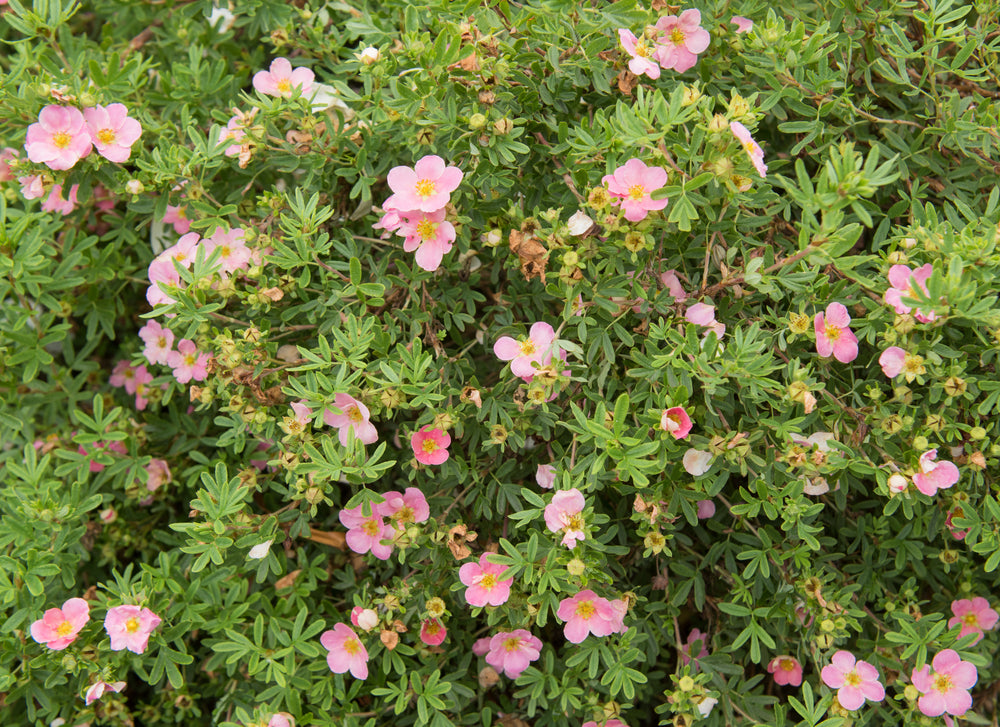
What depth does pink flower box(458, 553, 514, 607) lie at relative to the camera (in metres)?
2.12

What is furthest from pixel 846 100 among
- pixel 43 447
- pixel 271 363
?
pixel 43 447

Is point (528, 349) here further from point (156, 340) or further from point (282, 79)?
point (156, 340)

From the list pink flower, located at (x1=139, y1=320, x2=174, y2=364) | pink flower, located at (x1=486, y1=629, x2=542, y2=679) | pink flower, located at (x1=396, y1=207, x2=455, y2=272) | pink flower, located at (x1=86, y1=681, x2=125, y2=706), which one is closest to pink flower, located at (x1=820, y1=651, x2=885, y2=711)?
pink flower, located at (x1=486, y1=629, x2=542, y2=679)

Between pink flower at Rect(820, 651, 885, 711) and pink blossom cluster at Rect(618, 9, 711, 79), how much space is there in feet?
5.34

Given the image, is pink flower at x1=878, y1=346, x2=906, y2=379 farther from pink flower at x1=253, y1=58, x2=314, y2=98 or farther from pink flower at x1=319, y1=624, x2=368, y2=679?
pink flower at x1=253, y1=58, x2=314, y2=98

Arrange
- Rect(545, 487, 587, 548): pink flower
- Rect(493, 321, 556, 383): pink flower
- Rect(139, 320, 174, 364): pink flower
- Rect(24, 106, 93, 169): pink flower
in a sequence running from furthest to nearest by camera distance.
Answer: Rect(139, 320, 174, 364): pink flower
Rect(24, 106, 93, 169): pink flower
Rect(493, 321, 556, 383): pink flower
Rect(545, 487, 587, 548): pink flower

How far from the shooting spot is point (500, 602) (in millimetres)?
2113

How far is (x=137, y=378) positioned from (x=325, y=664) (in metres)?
1.36

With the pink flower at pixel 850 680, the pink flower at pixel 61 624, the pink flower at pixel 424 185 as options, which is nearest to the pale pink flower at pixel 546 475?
the pink flower at pixel 424 185

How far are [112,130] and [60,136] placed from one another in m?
0.14

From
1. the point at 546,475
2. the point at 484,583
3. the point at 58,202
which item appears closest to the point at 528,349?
the point at 546,475

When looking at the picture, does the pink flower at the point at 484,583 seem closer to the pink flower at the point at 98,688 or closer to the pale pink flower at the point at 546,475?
the pale pink flower at the point at 546,475

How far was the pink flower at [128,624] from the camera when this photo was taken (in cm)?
228

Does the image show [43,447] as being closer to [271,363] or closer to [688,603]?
[271,363]
